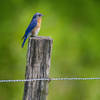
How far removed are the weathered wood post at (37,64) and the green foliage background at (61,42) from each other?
506 centimetres

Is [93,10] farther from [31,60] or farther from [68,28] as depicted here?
[31,60]

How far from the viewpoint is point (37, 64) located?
16.8 feet

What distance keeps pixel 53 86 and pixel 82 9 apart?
2.90 metres

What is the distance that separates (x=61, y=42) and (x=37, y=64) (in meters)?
6.12

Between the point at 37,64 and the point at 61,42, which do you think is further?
the point at 61,42

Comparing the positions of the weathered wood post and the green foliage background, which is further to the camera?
the green foliage background

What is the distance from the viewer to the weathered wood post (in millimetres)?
5125

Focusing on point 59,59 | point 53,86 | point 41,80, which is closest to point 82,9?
point 59,59

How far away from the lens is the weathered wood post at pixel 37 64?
202 inches

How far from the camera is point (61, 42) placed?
36.8 feet

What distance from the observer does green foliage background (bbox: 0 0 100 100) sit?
1045 centimetres

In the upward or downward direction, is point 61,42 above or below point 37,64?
above

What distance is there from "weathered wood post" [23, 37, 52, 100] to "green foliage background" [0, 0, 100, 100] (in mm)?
Result: 5058

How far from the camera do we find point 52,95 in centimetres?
1026
